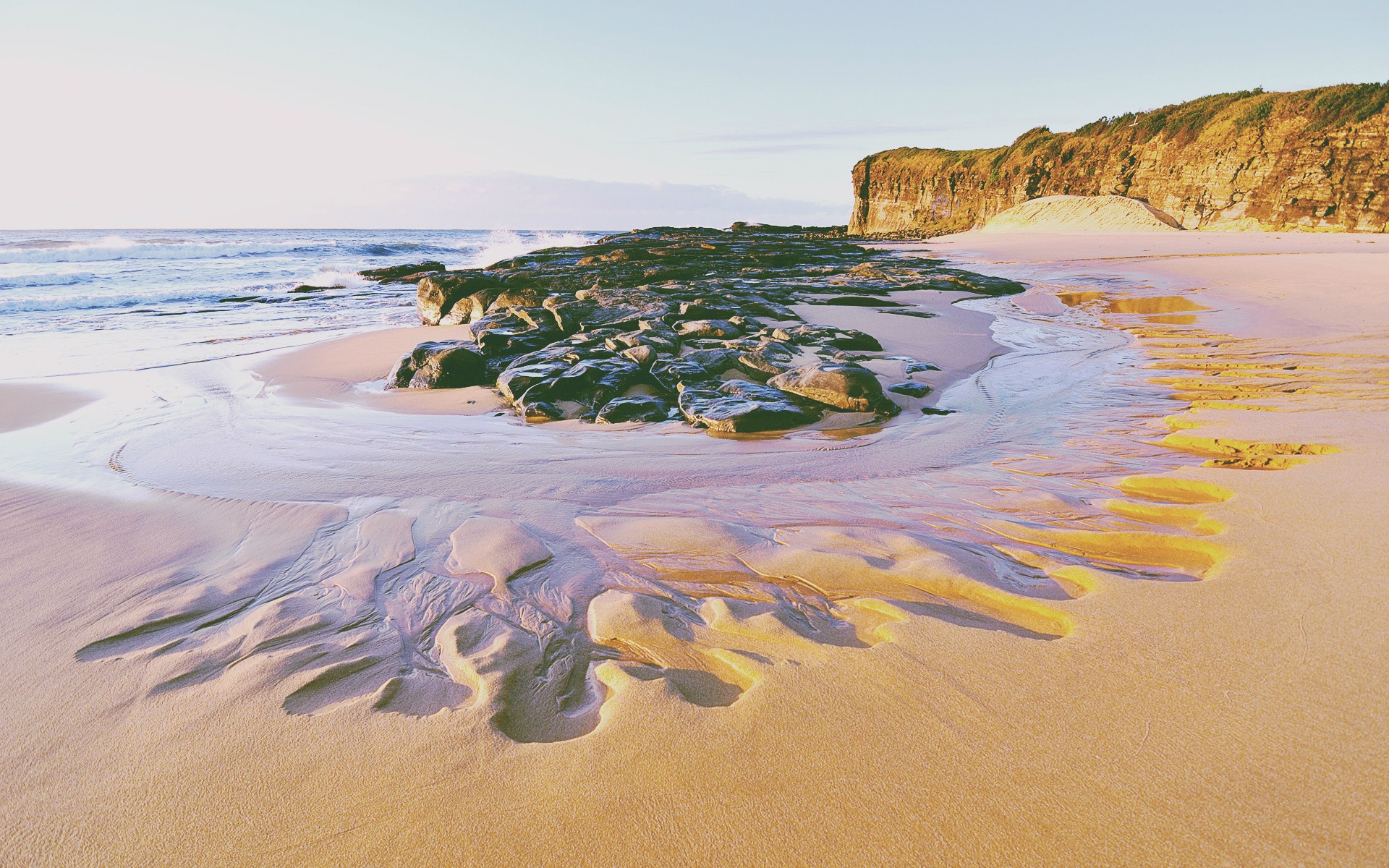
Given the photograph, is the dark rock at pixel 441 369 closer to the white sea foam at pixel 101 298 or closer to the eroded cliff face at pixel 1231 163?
the white sea foam at pixel 101 298

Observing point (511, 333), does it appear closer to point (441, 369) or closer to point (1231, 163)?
point (441, 369)

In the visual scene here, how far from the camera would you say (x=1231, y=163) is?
23.7 metres

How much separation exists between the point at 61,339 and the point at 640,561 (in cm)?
1070

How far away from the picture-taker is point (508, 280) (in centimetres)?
931

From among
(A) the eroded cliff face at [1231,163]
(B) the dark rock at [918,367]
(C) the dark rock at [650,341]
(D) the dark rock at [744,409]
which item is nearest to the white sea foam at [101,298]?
(C) the dark rock at [650,341]

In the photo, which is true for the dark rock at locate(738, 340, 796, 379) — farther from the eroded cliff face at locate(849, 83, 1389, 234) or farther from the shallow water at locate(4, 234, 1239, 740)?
the eroded cliff face at locate(849, 83, 1389, 234)

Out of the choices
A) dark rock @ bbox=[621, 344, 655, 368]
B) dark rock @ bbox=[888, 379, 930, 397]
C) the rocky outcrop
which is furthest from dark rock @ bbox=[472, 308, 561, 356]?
dark rock @ bbox=[888, 379, 930, 397]

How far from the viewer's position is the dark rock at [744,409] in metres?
3.95

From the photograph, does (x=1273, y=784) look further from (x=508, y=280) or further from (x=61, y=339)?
(x=61, y=339)

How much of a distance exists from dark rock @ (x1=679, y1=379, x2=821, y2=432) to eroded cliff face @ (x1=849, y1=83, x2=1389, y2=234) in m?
26.0

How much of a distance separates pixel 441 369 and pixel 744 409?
282 centimetres

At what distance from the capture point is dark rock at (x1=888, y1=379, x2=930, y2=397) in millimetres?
4688

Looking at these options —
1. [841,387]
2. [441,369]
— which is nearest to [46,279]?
[441,369]

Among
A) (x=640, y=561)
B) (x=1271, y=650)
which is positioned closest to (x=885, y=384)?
(x=640, y=561)
